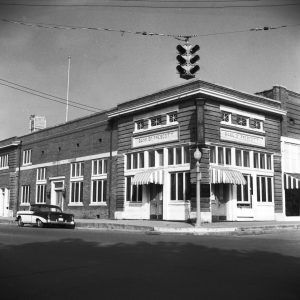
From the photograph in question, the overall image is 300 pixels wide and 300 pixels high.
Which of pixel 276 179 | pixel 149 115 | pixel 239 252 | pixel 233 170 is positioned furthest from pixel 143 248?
pixel 276 179

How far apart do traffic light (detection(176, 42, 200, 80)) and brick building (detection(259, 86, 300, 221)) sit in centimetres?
1646

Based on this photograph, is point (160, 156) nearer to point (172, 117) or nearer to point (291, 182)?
point (172, 117)

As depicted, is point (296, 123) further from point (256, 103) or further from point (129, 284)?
point (129, 284)

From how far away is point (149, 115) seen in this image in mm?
27672

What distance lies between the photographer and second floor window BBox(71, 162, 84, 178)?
110 feet

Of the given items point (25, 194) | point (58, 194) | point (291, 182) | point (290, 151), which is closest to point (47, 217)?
point (58, 194)

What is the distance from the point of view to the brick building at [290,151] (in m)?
28.8

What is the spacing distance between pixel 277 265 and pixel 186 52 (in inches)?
302

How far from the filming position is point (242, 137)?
87.2 ft

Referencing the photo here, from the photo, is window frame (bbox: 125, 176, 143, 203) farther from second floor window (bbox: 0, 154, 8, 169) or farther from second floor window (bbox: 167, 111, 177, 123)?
second floor window (bbox: 0, 154, 8, 169)

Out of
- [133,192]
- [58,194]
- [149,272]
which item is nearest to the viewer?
[149,272]

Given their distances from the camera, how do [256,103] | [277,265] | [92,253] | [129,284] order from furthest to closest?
1. [256,103]
2. [92,253]
3. [277,265]
4. [129,284]

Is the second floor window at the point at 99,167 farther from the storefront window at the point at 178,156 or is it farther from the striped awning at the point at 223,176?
the striped awning at the point at 223,176

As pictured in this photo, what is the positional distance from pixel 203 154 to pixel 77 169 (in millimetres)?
13162
